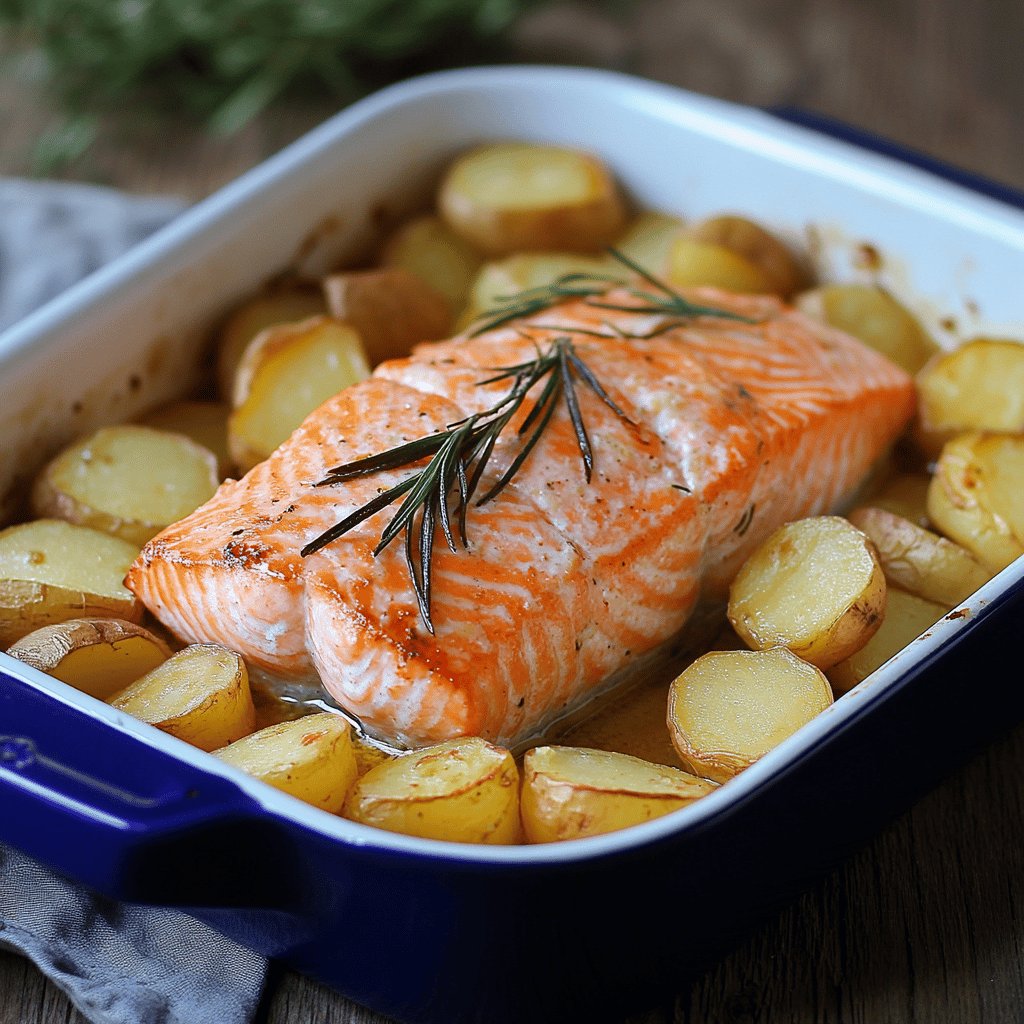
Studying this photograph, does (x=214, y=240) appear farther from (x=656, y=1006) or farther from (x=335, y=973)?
(x=656, y=1006)

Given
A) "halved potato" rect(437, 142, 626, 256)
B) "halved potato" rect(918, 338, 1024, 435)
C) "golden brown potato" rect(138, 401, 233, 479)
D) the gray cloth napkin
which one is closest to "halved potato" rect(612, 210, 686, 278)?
"halved potato" rect(437, 142, 626, 256)

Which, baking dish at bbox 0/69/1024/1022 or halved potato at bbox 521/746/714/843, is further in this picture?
halved potato at bbox 521/746/714/843

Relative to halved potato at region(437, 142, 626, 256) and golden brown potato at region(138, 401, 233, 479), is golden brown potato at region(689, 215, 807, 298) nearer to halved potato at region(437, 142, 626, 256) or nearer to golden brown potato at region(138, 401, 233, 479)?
halved potato at region(437, 142, 626, 256)

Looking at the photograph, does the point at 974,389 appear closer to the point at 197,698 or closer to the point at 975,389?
the point at 975,389

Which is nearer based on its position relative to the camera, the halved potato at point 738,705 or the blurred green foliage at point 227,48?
the halved potato at point 738,705

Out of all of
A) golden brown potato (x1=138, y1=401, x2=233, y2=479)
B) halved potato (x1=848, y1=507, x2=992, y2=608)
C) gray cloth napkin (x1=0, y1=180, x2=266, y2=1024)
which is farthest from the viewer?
golden brown potato (x1=138, y1=401, x2=233, y2=479)

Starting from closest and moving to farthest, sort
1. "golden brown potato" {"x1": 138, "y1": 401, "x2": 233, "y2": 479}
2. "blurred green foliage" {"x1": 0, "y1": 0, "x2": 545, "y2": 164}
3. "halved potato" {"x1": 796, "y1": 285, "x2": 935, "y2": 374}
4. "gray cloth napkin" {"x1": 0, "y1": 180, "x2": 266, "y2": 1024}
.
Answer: "gray cloth napkin" {"x1": 0, "y1": 180, "x2": 266, "y2": 1024}
"golden brown potato" {"x1": 138, "y1": 401, "x2": 233, "y2": 479}
"halved potato" {"x1": 796, "y1": 285, "x2": 935, "y2": 374}
"blurred green foliage" {"x1": 0, "y1": 0, "x2": 545, "y2": 164}

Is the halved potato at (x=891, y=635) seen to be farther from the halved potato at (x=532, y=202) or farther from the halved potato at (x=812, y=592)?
the halved potato at (x=532, y=202)

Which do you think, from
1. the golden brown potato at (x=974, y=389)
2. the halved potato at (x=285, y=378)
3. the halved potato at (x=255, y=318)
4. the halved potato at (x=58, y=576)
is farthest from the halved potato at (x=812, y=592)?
the halved potato at (x=255, y=318)
